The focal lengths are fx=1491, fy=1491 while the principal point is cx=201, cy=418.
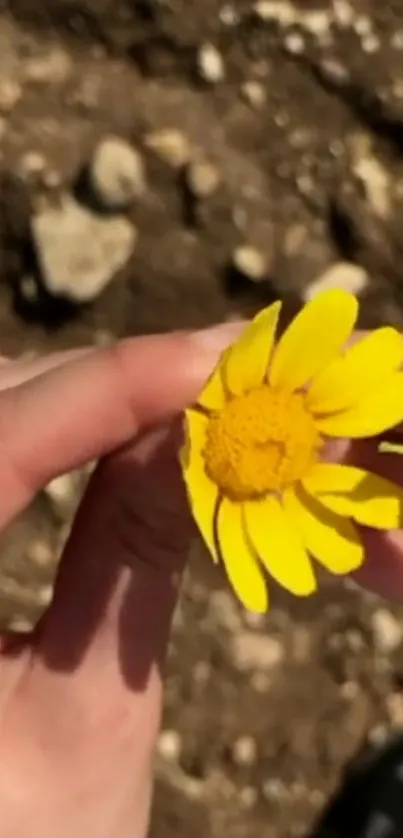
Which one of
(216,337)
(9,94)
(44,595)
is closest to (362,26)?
(9,94)

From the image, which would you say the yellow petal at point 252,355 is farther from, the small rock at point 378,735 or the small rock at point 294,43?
the small rock at point 378,735

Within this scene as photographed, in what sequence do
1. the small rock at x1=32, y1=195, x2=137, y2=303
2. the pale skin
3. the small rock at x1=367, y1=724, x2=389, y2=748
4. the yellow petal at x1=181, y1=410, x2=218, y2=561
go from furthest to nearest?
the small rock at x1=367, y1=724, x2=389, y2=748 → the small rock at x1=32, y1=195, x2=137, y2=303 → the pale skin → the yellow petal at x1=181, y1=410, x2=218, y2=561

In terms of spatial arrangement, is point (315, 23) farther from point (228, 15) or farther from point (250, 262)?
point (250, 262)

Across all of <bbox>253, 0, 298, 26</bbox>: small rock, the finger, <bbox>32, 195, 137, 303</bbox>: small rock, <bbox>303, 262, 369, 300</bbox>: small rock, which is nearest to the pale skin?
the finger

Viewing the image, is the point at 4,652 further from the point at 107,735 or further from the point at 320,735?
the point at 320,735

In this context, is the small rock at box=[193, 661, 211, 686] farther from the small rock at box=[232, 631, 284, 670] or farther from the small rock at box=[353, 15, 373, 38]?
the small rock at box=[353, 15, 373, 38]

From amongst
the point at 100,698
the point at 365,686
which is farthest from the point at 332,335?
the point at 365,686
